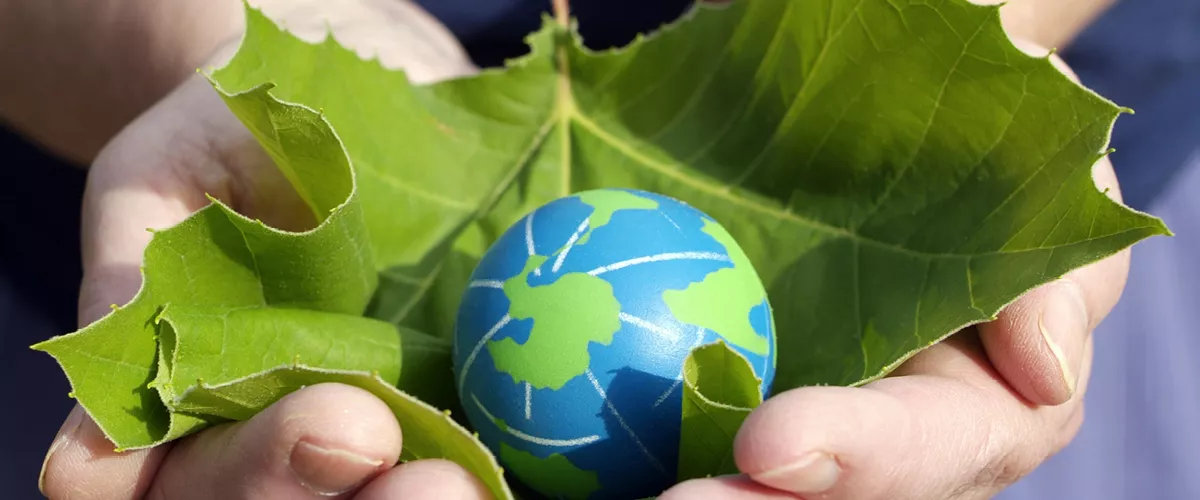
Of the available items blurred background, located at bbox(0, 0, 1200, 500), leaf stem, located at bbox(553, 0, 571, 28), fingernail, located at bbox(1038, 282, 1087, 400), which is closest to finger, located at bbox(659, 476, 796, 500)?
fingernail, located at bbox(1038, 282, 1087, 400)

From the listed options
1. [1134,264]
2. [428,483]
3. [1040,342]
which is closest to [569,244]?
[428,483]

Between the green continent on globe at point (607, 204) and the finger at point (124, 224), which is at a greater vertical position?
the green continent on globe at point (607, 204)

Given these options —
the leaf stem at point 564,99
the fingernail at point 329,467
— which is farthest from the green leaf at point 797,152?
the fingernail at point 329,467

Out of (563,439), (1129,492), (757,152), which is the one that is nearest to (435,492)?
(563,439)

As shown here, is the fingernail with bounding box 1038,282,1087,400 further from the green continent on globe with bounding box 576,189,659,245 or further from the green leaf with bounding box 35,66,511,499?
the green leaf with bounding box 35,66,511,499

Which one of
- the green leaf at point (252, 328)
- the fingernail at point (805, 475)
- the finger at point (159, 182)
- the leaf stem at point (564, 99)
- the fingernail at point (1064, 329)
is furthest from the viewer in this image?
the leaf stem at point (564, 99)

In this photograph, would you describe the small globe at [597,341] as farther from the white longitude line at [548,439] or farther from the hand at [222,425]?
the hand at [222,425]

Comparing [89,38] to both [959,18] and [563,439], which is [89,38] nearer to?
[563,439]
